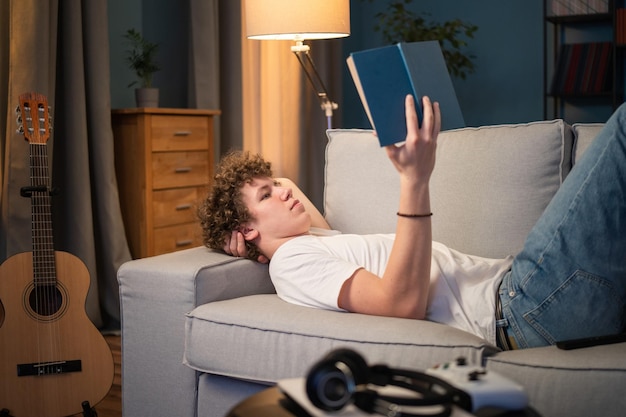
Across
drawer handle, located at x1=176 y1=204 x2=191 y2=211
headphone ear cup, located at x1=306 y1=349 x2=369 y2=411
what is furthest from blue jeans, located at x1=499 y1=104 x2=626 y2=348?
drawer handle, located at x1=176 y1=204 x2=191 y2=211

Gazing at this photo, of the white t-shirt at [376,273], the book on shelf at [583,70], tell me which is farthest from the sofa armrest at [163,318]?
the book on shelf at [583,70]

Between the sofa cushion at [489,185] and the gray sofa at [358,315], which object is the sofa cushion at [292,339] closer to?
the gray sofa at [358,315]

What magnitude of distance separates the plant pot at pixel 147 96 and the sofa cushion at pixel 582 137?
6.82 ft

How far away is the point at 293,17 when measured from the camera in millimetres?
3027

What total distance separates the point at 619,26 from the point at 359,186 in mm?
3099

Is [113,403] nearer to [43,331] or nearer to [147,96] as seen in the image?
[43,331]

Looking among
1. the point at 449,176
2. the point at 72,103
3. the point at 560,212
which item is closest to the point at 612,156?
the point at 560,212

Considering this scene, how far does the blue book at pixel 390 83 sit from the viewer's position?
1.49 metres

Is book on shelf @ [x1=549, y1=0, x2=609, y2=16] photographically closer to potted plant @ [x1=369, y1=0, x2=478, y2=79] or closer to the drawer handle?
potted plant @ [x1=369, y1=0, x2=478, y2=79]

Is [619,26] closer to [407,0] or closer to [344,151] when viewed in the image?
[407,0]

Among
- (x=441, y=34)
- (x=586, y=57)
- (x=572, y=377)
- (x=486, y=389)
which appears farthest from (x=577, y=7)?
(x=486, y=389)

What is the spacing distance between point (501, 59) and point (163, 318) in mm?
4007

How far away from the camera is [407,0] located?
5129mm

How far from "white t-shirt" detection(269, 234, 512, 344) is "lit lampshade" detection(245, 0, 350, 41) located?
4.11 ft
